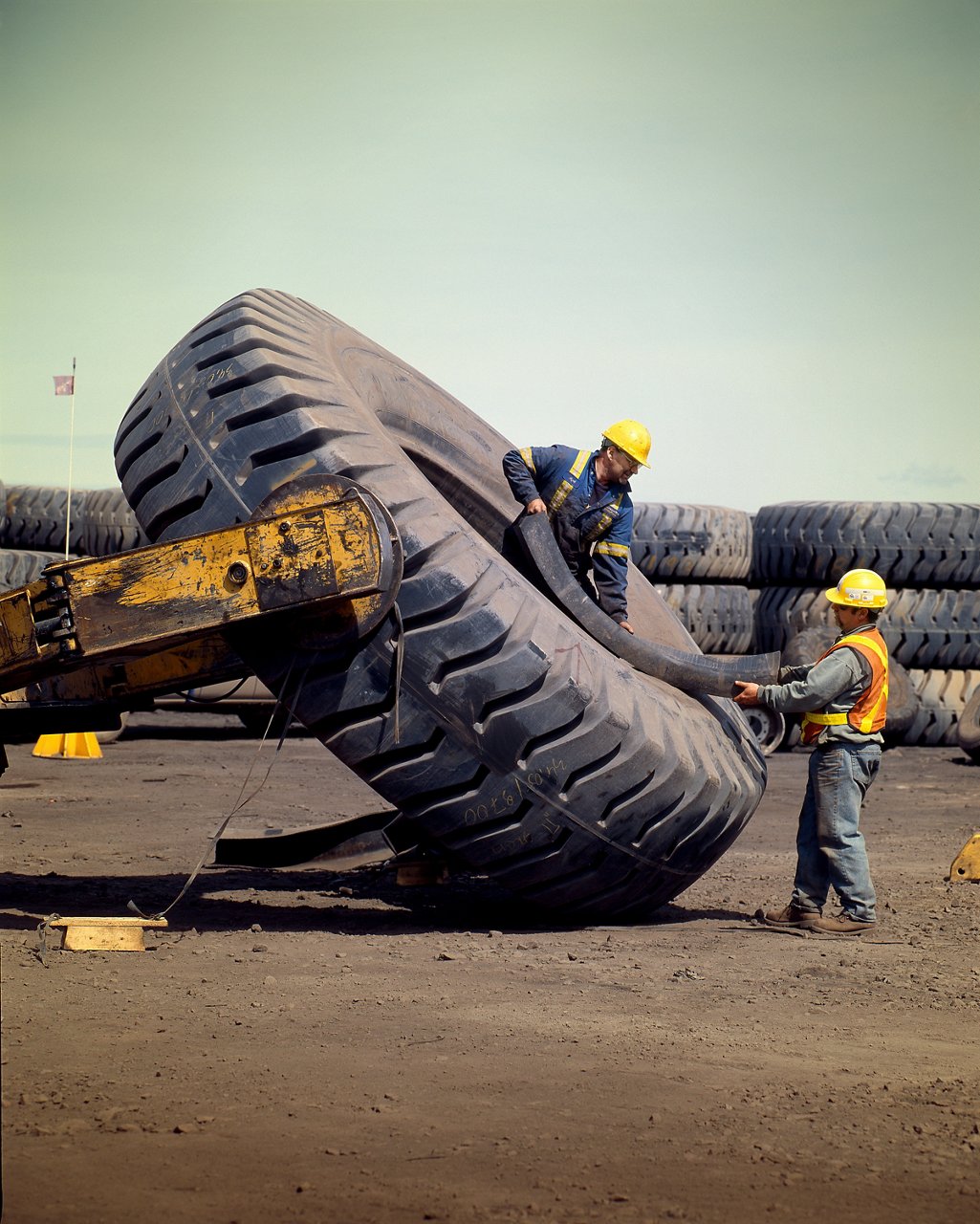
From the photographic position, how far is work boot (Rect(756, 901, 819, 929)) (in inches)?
198

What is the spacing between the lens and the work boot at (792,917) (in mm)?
5031

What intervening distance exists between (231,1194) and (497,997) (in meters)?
1.51

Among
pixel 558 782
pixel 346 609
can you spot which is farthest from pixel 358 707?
pixel 558 782

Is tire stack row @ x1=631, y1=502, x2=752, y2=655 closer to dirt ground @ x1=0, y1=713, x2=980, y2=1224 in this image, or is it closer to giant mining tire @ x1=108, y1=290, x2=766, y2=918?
dirt ground @ x1=0, y1=713, x2=980, y2=1224

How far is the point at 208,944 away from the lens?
14.2 feet

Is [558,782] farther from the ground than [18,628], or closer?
closer

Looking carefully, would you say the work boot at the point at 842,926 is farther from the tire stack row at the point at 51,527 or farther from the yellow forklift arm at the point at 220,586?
the tire stack row at the point at 51,527

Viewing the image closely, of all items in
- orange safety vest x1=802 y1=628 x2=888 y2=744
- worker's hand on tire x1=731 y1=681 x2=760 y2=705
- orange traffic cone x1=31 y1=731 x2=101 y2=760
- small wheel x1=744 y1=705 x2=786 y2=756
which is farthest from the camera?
small wheel x1=744 y1=705 x2=786 y2=756

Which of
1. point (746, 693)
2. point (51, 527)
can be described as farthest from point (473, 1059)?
point (51, 527)

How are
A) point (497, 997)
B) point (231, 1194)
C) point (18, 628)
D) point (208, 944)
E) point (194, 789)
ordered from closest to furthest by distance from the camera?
point (231, 1194) → point (497, 997) → point (18, 628) → point (208, 944) → point (194, 789)

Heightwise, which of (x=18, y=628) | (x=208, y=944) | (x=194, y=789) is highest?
(x=18, y=628)

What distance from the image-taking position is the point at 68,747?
1034cm

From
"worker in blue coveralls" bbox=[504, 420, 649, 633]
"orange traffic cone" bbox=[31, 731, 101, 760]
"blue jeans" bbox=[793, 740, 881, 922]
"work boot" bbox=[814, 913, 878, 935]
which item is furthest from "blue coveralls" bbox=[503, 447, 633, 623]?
"orange traffic cone" bbox=[31, 731, 101, 760]

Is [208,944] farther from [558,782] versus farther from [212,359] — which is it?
[212,359]
